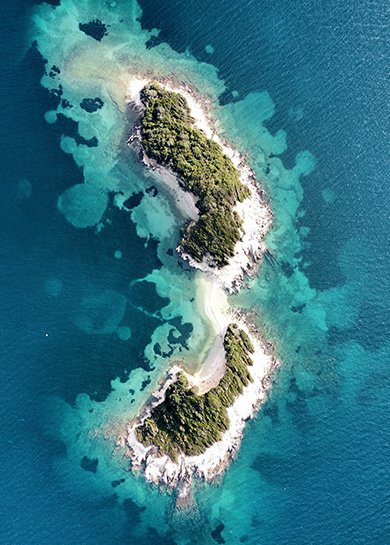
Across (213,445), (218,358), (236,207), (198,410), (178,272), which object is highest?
(236,207)

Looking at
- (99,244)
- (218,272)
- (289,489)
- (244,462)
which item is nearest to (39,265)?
(99,244)

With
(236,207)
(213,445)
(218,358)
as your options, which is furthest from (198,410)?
(236,207)

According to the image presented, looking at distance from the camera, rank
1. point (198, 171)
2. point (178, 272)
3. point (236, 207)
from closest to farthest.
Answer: point (198, 171)
point (236, 207)
point (178, 272)

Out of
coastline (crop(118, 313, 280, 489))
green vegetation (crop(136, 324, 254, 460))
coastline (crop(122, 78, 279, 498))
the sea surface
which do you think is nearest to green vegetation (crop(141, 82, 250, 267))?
coastline (crop(122, 78, 279, 498))

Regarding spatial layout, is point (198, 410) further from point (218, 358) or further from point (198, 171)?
point (198, 171)

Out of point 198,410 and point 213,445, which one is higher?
point 198,410

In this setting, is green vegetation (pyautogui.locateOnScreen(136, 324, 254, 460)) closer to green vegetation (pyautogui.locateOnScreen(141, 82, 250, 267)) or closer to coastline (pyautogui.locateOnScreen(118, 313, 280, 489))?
coastline (pyautogui.locateOnScreen(118, 313, 280, 489))

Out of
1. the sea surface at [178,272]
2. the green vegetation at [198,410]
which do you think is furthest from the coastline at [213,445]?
the sea surface at [178,272]
